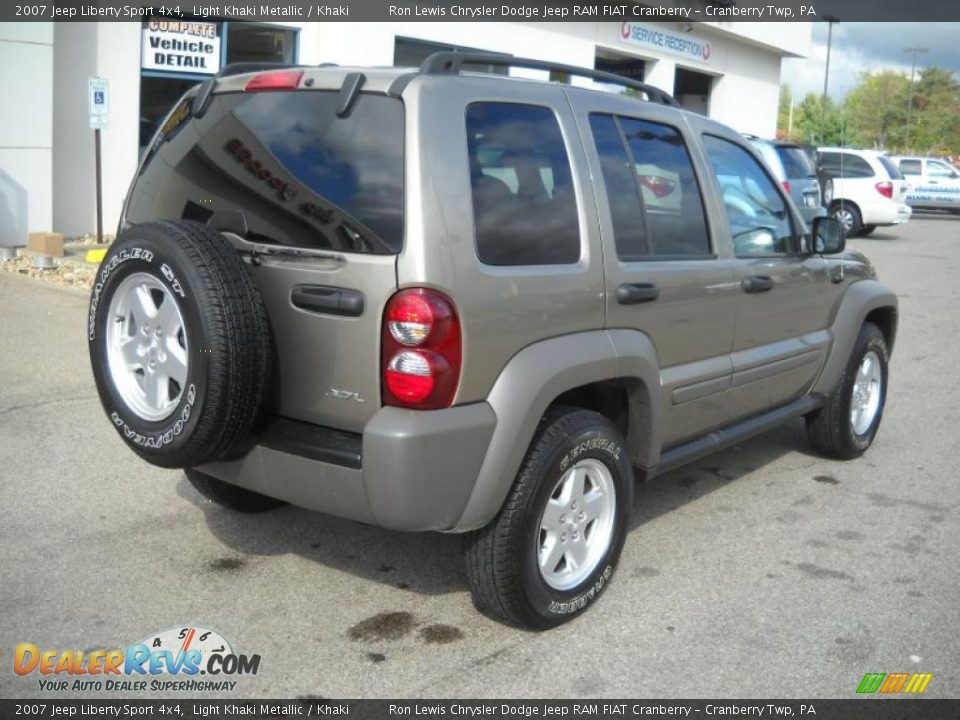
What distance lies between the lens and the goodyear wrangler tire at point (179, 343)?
3.36 metres

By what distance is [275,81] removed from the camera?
3.78m

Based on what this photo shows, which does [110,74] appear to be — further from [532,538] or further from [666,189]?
[532,538]

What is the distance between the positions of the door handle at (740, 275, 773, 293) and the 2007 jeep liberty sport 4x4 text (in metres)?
0.47

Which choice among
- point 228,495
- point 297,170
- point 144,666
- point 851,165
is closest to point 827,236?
point 297,170

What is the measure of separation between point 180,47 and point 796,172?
30.4ft

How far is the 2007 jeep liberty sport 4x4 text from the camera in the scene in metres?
3.35

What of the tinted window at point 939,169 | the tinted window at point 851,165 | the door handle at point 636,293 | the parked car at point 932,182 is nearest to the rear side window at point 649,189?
the door handle at point 636,293

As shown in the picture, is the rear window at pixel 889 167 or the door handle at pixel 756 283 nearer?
the door handle at pixel 756 283

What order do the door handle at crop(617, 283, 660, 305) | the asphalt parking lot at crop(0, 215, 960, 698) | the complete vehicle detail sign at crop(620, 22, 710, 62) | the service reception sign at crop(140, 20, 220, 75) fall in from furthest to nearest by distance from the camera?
the complete vehicle detail sign at crop(620, 22, 710, 62) → the service reception sign at crop(140, 20, 220, 75) → the door handle at crop(617, 283, 660, 305) → the asphalt parking lot at crop(0, 215, 960, 698)

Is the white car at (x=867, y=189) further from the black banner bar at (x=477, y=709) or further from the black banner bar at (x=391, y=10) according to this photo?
the black banner bar at (x=477, y=709)

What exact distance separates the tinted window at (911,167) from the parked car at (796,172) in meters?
14.1

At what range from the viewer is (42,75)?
474 inches

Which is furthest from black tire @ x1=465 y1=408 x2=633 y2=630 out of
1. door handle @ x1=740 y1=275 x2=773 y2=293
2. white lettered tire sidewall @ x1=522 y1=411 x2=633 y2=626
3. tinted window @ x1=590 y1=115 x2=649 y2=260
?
door handle @ x1=740 y1=275 x2=773 y2=293

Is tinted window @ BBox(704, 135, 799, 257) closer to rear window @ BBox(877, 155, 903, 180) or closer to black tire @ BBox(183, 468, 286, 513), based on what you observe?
black tire @ BBox(183, 468, 286, 513)
